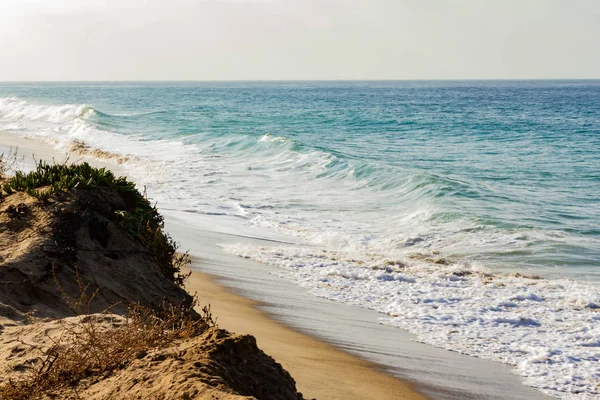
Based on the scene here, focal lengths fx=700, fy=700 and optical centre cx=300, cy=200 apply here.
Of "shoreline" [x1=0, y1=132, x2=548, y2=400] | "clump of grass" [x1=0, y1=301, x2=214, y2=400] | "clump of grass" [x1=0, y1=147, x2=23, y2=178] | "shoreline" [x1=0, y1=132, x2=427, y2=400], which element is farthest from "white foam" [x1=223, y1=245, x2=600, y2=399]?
"clump of grass" [x1=0, y1=301, x2=214, y2=400]

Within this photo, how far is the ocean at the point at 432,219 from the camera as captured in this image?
28.8ft

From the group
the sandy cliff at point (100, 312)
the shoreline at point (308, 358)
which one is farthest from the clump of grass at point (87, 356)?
the shoreline at point (308, 358)

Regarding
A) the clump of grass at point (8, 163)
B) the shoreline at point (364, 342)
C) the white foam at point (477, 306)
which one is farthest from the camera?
the clump of grass at point (8, 163)

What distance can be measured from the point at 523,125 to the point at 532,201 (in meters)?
28.3

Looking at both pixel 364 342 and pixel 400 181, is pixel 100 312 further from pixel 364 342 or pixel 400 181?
pixel 400 181

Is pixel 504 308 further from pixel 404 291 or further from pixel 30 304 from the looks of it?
pixel 30 304

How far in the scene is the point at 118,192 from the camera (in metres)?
7.66

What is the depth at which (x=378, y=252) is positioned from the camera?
13.1 metres

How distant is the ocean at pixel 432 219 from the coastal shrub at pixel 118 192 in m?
→ 3.14

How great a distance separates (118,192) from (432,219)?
32.3ft

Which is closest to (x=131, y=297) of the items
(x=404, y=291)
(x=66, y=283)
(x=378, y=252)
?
(x=66, y=283)

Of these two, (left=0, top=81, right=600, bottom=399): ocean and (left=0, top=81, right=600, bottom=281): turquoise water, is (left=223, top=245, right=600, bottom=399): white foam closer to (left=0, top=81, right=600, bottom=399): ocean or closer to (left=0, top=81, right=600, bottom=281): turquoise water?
(left=0, top=81, right=600, bottom=399): ocean

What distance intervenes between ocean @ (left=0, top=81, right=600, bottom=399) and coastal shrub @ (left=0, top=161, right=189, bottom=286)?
3.14 meters

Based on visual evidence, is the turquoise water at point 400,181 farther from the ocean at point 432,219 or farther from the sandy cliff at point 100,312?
the sandy cliff at point 100,312
